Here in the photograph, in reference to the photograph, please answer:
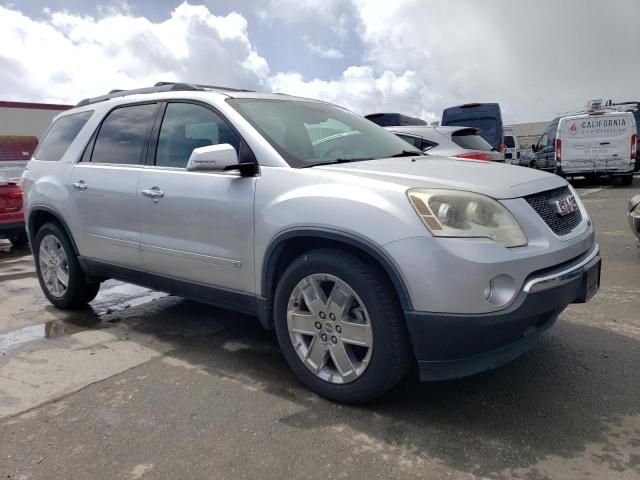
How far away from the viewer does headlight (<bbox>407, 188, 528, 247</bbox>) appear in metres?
2.42

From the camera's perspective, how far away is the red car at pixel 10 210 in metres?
8.02

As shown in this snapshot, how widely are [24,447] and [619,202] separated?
11765 mm

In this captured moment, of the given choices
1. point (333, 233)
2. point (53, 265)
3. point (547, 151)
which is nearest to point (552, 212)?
point (333, 233)

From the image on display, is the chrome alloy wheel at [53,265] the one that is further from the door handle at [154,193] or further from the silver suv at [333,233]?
the door handle at [154,193]

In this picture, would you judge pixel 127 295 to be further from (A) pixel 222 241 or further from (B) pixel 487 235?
(B) pixel 487 235

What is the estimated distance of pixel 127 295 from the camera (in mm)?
5285

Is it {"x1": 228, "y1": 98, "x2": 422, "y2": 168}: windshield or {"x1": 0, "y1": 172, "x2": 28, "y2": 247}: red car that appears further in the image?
{"x1": 0, "y1": 172, "x2": 28, "y2": 247}: red car

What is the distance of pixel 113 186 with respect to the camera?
154 inches

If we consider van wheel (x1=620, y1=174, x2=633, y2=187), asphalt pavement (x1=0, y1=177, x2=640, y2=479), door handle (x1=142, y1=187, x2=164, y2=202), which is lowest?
asphalt pavement (x1=0, y1=177, x2=640, y2=479)

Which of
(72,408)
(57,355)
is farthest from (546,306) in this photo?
(57,355)

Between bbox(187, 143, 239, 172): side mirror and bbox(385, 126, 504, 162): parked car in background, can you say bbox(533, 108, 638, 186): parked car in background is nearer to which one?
bbox(385, 126, 504, 162): parked car in background

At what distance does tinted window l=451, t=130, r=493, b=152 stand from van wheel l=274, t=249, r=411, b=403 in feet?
15.8

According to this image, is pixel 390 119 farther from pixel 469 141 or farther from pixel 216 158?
pixel 216 158

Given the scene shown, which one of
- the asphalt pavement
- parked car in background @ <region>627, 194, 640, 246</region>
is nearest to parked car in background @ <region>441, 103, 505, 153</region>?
parked car in background @ <region>627, 194, 640, 246</region>
